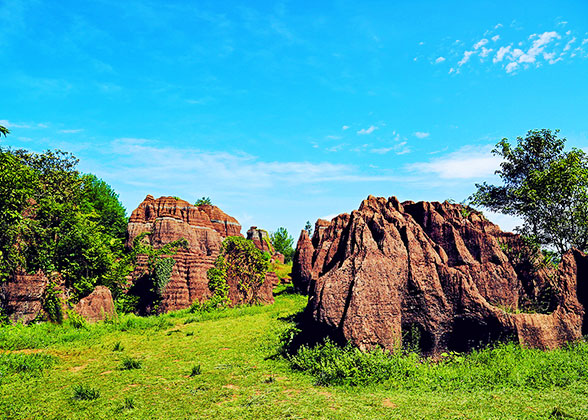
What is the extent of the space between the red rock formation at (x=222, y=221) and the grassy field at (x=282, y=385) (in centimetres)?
5476

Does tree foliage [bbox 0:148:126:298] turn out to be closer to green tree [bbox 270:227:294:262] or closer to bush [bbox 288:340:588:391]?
bush [bbox 288:340:588:391]

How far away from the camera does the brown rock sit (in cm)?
2219

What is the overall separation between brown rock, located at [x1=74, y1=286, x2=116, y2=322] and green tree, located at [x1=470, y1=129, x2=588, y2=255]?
84.4 ft

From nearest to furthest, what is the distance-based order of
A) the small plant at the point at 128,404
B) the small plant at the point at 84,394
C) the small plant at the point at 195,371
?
the small plant at the point at 128,404
the small plant at the point at 84,394
the small plant at the point at 195,371

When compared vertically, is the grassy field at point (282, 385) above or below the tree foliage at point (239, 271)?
below

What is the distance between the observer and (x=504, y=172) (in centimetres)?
2653

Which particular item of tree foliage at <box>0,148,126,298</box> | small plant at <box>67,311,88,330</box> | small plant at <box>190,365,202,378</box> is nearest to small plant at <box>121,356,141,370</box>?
small plant at <box>190,365,202,378</box>

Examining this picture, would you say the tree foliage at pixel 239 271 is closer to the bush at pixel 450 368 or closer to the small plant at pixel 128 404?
the bush at pixel 450 368

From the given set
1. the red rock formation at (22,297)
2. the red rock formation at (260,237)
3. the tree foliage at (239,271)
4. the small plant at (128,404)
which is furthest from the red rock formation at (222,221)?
the small plant at (128,404)

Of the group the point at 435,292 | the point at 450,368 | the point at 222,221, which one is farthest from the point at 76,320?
the point at 222,221

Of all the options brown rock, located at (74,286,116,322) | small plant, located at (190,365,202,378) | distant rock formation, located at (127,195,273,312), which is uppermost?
distant rock formation, located at (127,195,273,312)

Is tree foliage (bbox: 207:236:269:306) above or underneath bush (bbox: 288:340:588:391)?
above

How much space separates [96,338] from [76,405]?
9.96 metres

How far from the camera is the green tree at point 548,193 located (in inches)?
808
